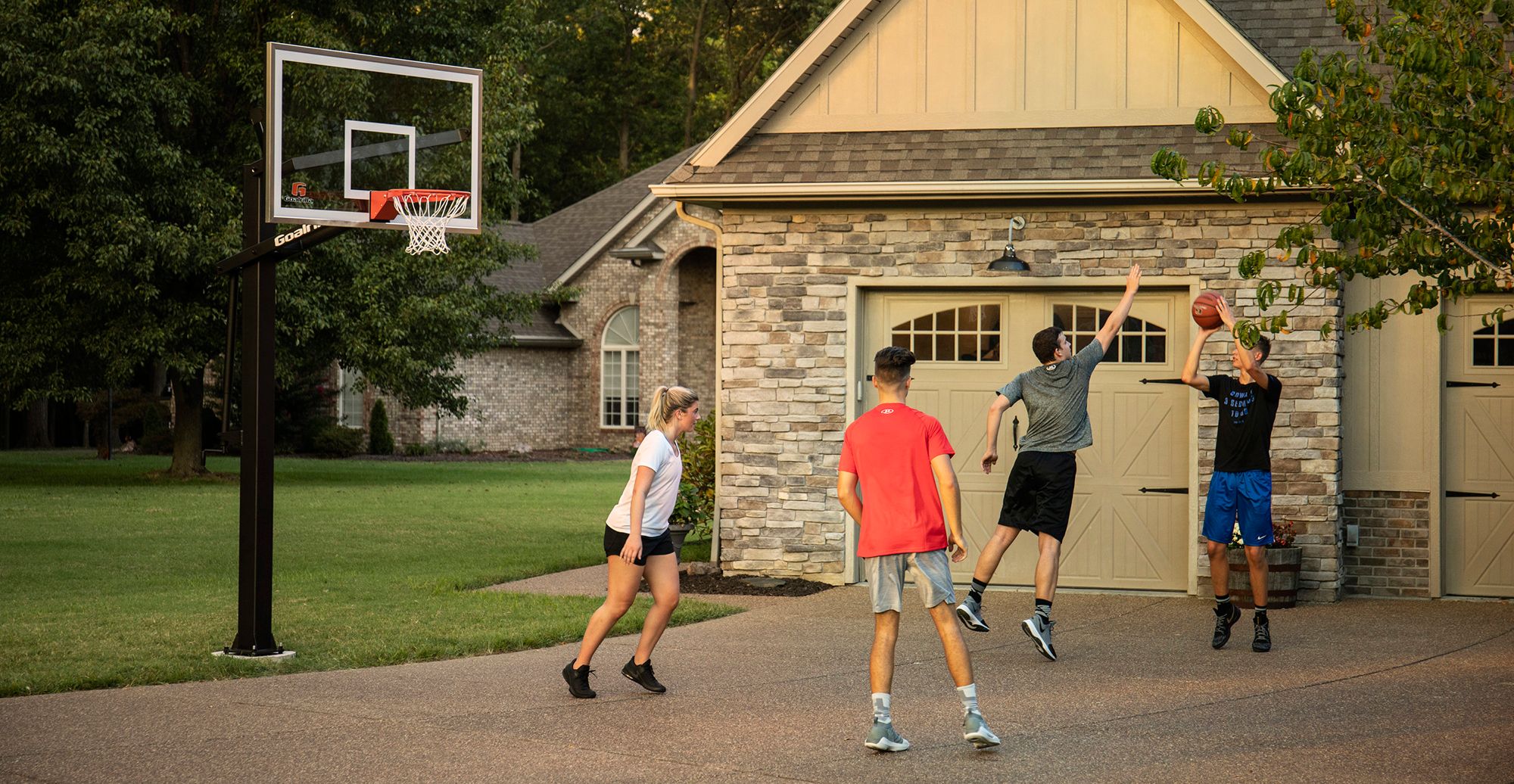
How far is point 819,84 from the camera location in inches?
507

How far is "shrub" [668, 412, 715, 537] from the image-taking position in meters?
13.6

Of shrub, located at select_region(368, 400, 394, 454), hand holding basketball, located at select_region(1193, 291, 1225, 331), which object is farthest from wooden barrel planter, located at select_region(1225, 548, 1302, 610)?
shrub, located at select_region(368, 400, 394, 454)

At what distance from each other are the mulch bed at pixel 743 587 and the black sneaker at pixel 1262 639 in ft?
12.3

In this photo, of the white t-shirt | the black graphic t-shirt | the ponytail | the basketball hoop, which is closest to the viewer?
the white t-shirt

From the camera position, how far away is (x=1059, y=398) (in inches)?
361

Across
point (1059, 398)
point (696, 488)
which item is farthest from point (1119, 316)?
point (696, 488)

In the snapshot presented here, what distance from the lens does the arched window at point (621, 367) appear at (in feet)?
125

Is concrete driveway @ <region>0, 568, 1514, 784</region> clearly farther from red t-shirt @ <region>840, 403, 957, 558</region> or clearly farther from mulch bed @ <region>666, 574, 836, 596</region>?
mulch bed @ <region>666, 574, 836, 596</region>

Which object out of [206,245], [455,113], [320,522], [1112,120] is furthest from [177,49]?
[1112,120]

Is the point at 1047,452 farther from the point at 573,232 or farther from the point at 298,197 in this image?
the point at 573,232

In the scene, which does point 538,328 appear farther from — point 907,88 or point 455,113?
point 907,88

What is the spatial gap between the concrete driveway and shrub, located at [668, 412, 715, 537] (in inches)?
139

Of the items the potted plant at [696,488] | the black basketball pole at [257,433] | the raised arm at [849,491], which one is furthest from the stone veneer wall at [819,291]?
the raised arm at [849,491]

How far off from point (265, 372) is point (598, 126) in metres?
44.9
